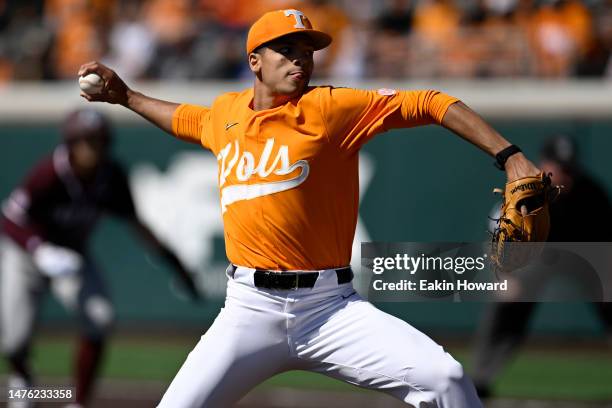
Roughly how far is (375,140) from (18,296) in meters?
5.50

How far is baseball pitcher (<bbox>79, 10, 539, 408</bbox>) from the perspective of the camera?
4.91 m

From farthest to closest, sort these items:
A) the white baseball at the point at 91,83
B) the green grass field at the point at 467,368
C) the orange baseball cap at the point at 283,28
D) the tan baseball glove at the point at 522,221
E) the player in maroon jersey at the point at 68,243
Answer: the green grass field at the point at 467,368
the player in maroon jersey at the point at 68,243
the white baseball at the point at 91,83
the orange baseball cap at the point at 283,28
the tan baseball glove at the point at 522,221

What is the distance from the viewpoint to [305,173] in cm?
515

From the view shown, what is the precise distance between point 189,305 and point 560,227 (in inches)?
219

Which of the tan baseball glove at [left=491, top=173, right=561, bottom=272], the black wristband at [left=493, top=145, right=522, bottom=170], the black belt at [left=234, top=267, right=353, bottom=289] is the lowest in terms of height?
the black belt at [left=234, top=267, right=353, bottom=289]

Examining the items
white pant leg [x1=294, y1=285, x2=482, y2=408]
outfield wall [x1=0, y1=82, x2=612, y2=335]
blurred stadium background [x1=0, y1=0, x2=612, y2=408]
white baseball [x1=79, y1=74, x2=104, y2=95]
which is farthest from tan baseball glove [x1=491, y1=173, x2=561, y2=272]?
outfield wall [x1=0, y1=82, x2=612, y2=335]

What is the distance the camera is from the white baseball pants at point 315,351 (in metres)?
4.83

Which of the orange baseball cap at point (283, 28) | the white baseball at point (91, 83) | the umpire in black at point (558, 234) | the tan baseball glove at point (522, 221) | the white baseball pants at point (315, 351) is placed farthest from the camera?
the umpire in black at point (558, 234)

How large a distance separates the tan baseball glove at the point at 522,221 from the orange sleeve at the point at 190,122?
171 centimetres

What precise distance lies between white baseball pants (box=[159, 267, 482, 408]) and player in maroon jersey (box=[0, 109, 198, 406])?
3332 mm

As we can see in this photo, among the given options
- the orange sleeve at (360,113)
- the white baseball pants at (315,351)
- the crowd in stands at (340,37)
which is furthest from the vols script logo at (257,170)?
the crowd in stands at (340,37)

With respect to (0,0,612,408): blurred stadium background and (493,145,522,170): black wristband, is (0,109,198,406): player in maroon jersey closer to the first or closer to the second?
(0,0,612,408): blurred stadium background

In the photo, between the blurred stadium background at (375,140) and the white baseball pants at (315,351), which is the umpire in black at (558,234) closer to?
the blurred stadium background at (375,140)

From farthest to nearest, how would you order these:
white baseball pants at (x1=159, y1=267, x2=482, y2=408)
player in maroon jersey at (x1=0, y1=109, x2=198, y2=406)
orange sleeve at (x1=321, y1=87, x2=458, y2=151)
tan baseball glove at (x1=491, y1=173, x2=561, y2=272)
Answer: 1. player in maroon jersey at (x1=0, y1=109, x2=198, y2=406)
2. orange sleeve at (x1=321, y1=87, x2=458, y2=151)
3. white baseball pants at (x1=159, y1=267, x2=482, y2=408)
4. tan baseball glove at (x1=491, y1=173, x2=561, y2=272)
